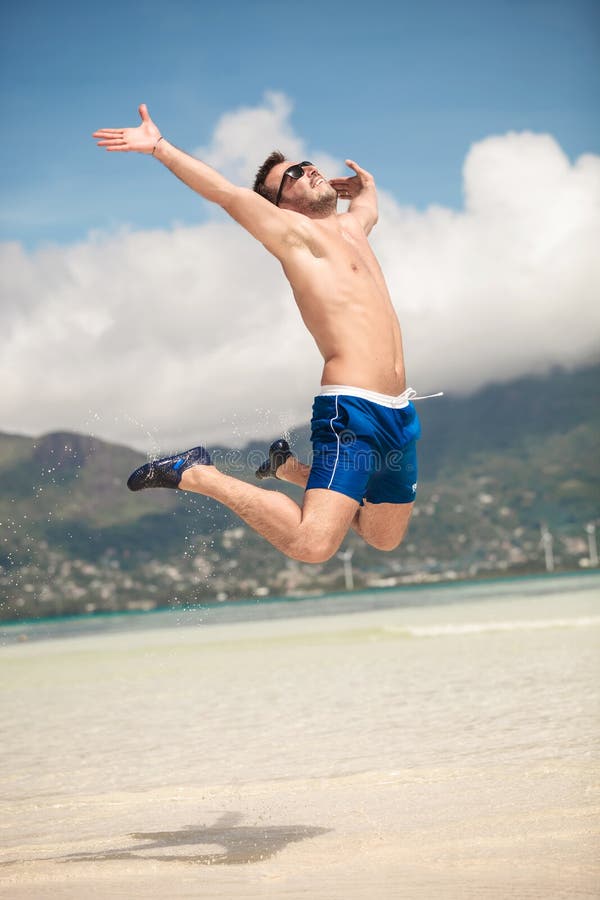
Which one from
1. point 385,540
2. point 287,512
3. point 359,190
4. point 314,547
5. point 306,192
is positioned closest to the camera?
point 314,547

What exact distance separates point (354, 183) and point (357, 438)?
2.08 meters

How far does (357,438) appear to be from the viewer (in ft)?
16.7

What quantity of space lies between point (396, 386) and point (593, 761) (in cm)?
303

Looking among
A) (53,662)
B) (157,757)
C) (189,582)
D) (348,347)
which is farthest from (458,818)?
(189,582)

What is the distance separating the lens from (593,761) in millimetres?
6270

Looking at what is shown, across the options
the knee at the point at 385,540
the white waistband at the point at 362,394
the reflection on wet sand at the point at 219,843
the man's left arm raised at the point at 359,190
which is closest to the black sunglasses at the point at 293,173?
the man's left arm raised at the point at 359,190

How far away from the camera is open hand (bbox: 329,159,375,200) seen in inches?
244

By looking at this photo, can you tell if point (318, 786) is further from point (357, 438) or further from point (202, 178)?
point (202, 178)

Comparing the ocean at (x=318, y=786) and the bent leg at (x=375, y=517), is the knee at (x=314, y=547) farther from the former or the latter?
the ocean at (x=318, y=786)

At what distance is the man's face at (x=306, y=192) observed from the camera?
5.39 m

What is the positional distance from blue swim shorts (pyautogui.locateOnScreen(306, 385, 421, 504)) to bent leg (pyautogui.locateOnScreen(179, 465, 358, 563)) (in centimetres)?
10

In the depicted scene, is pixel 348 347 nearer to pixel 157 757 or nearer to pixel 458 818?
pixel 458 818

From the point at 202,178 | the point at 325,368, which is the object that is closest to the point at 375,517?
the point at 325,368

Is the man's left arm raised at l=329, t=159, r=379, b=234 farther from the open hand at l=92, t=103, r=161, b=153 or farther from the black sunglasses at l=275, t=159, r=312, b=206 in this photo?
the open hand at l=92, t=103, r=161, b=153
